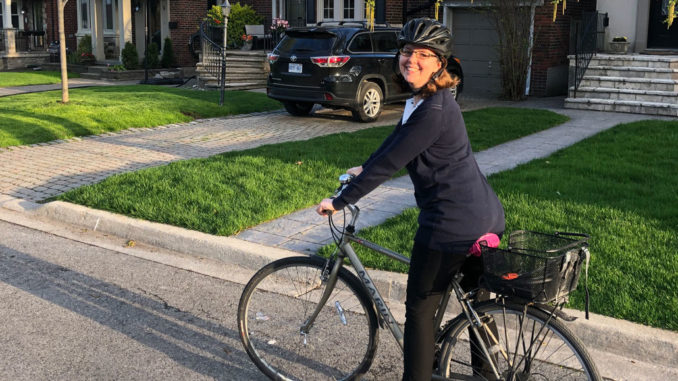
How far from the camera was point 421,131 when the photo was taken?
3367mm

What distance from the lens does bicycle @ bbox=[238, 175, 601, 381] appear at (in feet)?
10.8

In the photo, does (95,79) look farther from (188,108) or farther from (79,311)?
(79,311)

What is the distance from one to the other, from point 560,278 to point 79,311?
3.54 meters

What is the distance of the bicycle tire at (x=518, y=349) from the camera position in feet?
11.1

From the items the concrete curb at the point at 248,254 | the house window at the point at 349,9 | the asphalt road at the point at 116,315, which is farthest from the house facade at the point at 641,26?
the asphalt road at the point at 116,315

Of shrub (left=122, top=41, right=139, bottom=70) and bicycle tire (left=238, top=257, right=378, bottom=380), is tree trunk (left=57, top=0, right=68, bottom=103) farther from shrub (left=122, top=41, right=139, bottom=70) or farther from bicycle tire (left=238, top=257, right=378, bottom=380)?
bicycle tire (left=238, top=257, right=378, bottom=380)

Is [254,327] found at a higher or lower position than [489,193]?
lower

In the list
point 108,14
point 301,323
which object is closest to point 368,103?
point 301,323

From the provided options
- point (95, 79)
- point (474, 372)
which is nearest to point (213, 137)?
point (474, 372)

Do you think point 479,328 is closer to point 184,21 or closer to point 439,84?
point 439,84

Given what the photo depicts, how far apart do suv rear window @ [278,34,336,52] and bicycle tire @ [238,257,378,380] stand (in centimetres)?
1034

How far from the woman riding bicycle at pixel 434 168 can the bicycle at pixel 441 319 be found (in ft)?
0.48

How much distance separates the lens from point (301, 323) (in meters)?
4.29

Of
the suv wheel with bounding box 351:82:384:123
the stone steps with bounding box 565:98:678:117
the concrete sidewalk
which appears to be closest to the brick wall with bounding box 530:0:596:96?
the concrete sidewalk
